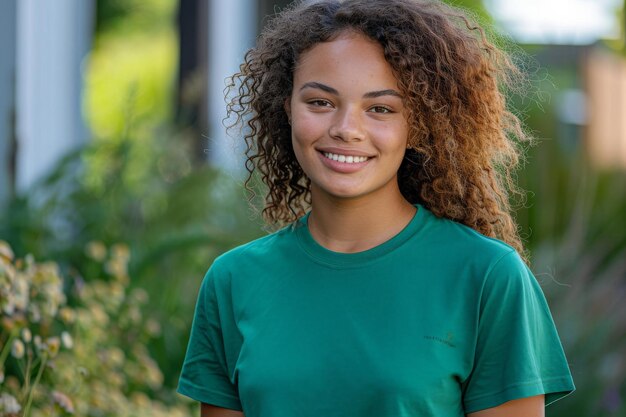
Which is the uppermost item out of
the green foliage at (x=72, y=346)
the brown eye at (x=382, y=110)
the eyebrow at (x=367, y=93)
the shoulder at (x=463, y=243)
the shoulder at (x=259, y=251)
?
the eyebrow at (x=367, y=93)

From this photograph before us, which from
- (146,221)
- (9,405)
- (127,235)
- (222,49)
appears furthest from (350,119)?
(222,49)

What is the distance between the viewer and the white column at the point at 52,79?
5770mm

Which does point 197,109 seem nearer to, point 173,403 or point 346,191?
point 173,403

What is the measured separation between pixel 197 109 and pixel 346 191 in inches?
271

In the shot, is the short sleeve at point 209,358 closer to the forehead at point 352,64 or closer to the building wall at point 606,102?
the forehead at point 352,64

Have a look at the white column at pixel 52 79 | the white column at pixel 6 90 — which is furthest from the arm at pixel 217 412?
the white column at pixel 52 79

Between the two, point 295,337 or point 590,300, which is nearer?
point 295,337

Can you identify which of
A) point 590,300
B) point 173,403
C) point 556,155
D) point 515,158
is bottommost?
point 173,403

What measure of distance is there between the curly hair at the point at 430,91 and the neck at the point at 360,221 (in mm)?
92

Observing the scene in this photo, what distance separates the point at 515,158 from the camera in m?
2.54

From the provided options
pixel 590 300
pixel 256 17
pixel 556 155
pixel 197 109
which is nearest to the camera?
pixel 590 300

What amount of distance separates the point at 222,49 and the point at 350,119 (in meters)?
7.71

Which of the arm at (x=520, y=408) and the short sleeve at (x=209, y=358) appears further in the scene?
the short sleeve at (x=209, y=358)

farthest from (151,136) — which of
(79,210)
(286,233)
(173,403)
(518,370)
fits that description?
(518,370)
